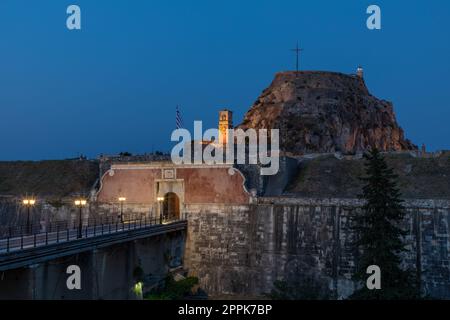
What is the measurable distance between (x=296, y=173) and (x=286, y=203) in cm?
619

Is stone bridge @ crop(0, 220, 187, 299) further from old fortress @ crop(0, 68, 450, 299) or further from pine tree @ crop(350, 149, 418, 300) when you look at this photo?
pine tree @ crop(350, 149, 418, 300)

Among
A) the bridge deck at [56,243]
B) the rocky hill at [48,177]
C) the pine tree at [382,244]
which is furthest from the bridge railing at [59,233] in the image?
the pine tree at [382,244]

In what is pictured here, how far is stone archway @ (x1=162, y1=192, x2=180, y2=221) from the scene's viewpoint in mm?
40438

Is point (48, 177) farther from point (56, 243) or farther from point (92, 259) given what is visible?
point (56, 243)

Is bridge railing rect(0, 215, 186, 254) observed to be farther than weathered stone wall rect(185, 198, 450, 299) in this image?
No

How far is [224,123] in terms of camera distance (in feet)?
181

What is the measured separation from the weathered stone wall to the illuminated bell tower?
17305 mm

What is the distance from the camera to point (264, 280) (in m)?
35.4

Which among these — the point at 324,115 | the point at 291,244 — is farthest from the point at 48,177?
the point at 324,115

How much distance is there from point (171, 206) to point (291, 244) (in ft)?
36.0

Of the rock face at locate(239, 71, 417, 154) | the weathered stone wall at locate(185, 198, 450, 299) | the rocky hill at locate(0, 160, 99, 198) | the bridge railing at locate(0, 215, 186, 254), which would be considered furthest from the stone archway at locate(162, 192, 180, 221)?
the rock face at locate(239, 71, 417, 154)

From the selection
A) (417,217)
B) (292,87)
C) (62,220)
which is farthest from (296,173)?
(292,87)

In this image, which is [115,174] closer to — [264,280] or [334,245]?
[264,280]

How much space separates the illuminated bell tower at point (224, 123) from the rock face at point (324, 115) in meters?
13.6
